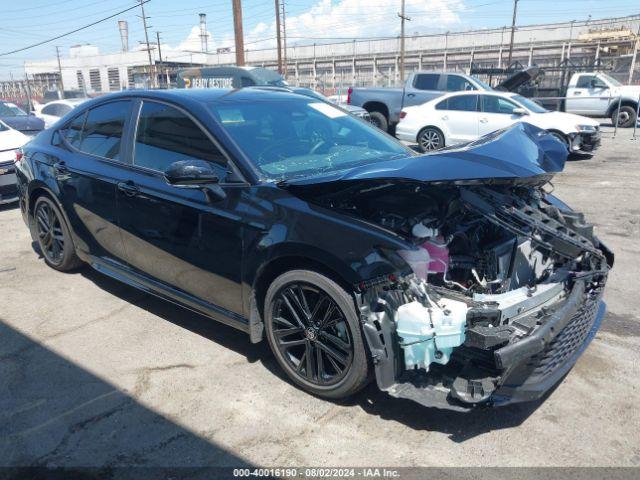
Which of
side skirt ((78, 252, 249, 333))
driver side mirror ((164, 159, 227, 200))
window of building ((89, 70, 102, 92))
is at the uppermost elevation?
driver side mirror ((164, 159, 227, 200))

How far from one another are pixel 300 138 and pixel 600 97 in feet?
62.2

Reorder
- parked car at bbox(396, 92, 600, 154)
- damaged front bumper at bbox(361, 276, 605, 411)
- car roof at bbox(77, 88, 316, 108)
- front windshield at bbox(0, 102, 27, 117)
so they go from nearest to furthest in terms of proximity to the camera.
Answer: damaged front bumper at bbox(361, 276, 605, 411)
car roof at bbox(77, 88, 316, 108)
parked car at bbox(396, 92, 600, 154)
front windshield at bbox(0, 102, 27, 117)

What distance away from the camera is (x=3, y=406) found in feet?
10.2

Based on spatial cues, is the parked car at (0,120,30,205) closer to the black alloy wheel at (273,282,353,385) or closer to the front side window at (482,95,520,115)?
the black alloy wheel at (273,282,353,385)

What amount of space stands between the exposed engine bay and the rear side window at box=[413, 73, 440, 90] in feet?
40.9

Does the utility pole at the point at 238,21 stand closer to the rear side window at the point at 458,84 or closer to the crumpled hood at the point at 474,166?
the rear side window at the point at 458,84

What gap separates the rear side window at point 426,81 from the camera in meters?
15.2

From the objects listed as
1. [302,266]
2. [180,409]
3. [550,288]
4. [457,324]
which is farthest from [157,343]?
[550,288]

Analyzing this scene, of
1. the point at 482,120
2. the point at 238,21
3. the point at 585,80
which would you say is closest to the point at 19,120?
the point at 238,21

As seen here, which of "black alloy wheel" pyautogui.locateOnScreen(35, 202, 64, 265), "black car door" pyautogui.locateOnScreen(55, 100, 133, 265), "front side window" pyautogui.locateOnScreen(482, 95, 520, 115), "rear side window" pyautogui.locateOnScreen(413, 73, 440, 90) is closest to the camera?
"black car door" pyautogui.locateOnScreen(55, 100, 133, 265)

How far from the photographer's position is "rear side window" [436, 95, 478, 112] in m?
12.5

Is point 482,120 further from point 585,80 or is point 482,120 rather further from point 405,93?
point 585,80

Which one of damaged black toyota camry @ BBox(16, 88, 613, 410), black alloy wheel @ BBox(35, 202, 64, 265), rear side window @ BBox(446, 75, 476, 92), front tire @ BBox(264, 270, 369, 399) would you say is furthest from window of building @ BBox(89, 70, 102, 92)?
front tire @ BBox(264, 270, 369, 399)

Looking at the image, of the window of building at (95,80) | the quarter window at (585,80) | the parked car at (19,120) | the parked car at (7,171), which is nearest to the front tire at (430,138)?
the parked car at (7,171)
